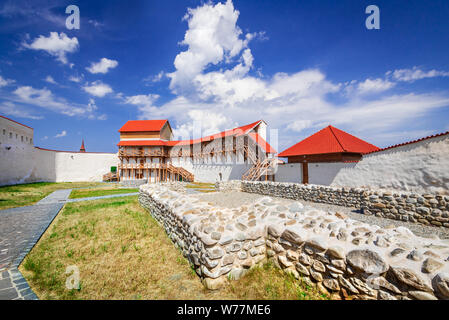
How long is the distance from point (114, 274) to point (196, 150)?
26.5 metres

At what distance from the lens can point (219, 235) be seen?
132 inches

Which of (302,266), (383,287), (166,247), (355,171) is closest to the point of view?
(383,287)

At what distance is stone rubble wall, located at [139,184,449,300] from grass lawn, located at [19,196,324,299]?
0.92 feet

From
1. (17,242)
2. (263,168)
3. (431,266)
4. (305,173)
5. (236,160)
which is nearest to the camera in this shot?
(431,266)

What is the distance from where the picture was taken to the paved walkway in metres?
3.17

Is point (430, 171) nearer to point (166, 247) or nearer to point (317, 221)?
point (317, 221)

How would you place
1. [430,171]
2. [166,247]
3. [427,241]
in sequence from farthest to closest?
1. [430,171]
2. [166,247]
3. [427,241]

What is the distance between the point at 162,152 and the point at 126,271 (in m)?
27.3

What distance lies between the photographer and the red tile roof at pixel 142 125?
31044 mm

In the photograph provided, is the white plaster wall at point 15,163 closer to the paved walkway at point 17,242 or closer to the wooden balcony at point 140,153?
the wooden balcony at point 140,153

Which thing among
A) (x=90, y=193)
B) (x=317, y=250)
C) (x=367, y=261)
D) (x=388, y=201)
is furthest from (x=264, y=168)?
(x=367, y=261)

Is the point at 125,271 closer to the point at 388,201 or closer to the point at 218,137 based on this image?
the point at 388,201

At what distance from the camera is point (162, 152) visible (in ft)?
97.0
